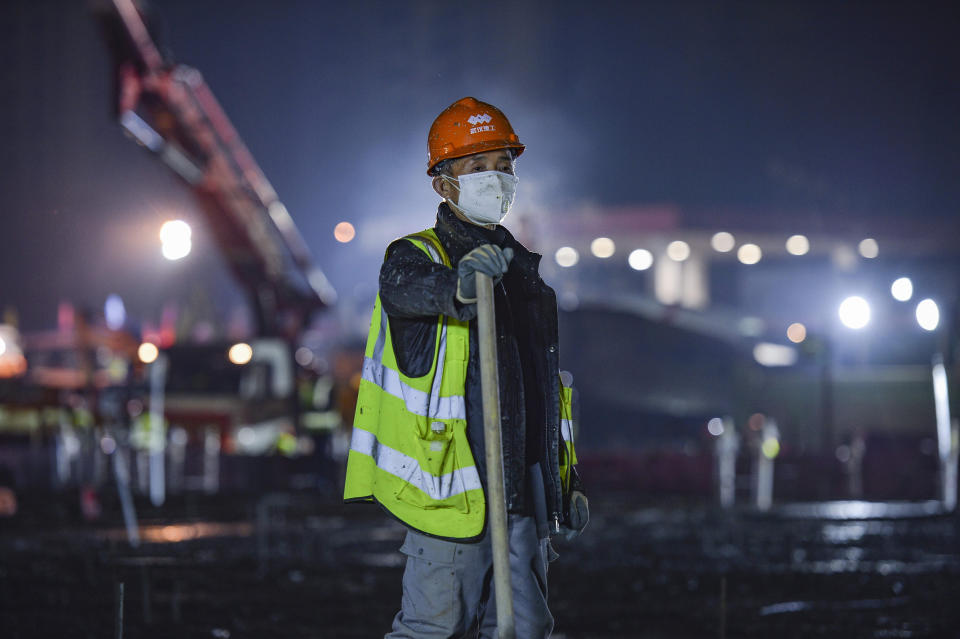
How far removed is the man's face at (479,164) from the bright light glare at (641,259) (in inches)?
2456

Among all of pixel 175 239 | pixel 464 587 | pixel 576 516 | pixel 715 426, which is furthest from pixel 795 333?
pixel 464 587

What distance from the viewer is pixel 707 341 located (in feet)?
169

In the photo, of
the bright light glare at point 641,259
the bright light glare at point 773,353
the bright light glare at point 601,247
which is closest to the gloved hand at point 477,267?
the bright light glare at point 773,353

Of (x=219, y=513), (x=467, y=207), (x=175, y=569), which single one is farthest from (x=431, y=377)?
(x=219, y=513)

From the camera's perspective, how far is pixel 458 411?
3.57 m

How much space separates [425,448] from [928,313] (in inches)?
572

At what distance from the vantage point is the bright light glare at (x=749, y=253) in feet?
220

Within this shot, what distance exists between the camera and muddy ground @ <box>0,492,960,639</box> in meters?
7.14

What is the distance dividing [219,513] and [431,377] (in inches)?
457

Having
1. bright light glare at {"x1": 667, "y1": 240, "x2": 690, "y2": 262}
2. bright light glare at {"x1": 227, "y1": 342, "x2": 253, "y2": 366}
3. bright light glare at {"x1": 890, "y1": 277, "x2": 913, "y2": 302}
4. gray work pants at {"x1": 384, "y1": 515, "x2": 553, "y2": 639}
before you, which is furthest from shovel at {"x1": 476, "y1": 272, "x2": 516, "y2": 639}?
bright light glare at {"x1": 667, "y1": 240, "x2": 690, "y2": 262}

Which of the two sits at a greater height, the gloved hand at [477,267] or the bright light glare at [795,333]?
the bright light glare at [795,333]

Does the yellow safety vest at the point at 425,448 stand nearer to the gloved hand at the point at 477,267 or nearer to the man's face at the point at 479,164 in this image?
the gloved hand at the point at 477,267

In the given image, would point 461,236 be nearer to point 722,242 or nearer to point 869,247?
point 722,242

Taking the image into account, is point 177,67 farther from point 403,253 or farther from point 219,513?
point 403,253
